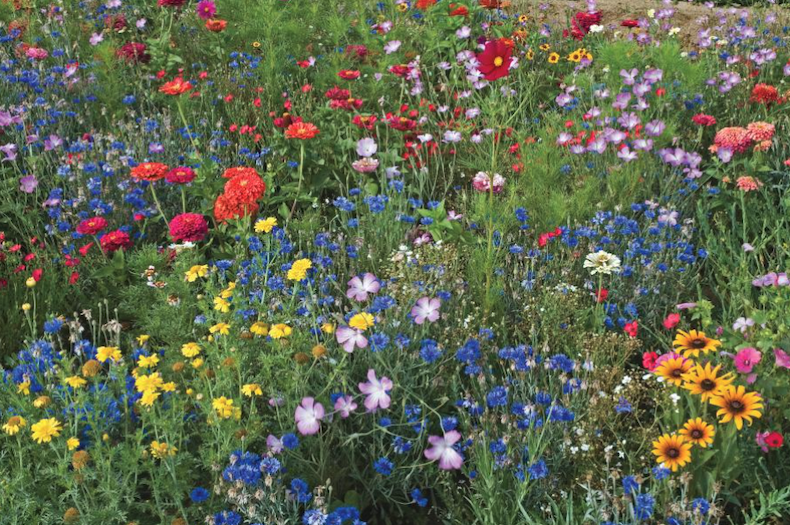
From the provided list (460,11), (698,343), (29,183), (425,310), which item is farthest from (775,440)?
(460,11)

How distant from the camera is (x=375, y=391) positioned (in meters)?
2.12

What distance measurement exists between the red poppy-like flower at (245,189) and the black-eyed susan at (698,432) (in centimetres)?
191

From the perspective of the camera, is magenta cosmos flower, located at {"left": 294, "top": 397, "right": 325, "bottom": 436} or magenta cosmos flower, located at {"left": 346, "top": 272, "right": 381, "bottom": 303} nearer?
magenta cosmos flower, located at {"left": 294, "top": 397, "right": 325, "bottom": 436}

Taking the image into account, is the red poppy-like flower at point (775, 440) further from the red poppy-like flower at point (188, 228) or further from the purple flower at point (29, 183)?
the purple flower at point (29, 183)

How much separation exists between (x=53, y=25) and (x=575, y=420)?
4.19 meters

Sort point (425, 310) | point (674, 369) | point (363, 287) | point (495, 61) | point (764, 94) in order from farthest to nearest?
point (764, 94) → point (495, 61) → point (363, 287) → point (425, 310) → point (674, 369)

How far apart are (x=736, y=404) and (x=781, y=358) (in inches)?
10.9

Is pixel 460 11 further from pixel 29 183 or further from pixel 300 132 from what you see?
pixel 29 183

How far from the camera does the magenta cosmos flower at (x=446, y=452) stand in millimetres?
2074

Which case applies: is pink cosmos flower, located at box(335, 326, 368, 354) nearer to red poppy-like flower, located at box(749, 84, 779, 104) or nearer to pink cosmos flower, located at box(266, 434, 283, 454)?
pink cosmos flower, located at box(266, 434, 283, 454)


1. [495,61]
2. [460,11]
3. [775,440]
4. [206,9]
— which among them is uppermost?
[495,61]

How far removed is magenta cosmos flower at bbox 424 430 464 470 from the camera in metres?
2.07

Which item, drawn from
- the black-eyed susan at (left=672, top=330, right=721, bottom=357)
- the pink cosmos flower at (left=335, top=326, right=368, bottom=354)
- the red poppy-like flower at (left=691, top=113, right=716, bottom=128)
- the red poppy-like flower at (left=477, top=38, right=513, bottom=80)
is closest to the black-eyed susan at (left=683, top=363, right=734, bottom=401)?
the black-eyed susan at (left=672, top=330, right=721, bottom=357)

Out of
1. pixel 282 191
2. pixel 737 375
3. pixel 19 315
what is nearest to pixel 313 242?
pixel 282 191
